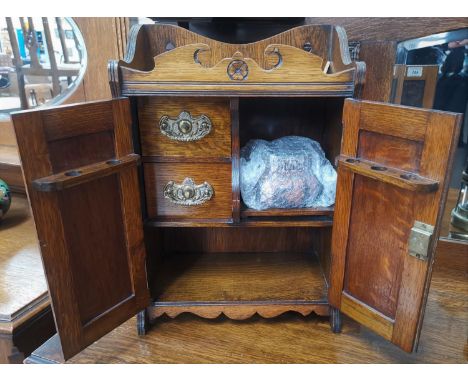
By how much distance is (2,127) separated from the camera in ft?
5.12

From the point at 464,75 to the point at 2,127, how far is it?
5.28ft

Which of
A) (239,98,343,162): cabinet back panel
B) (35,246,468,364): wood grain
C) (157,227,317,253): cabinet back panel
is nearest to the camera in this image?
(35,246,468,364): wood grain

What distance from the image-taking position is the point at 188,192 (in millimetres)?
921

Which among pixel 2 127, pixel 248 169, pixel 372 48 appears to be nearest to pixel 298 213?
pixel 248 169

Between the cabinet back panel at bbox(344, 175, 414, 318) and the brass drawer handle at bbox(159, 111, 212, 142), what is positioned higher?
the brass drawer handle at bbox(159, 111, 212, 142)

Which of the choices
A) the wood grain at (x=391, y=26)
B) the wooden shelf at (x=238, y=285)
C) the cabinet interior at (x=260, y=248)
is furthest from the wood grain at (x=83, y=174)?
the wood grain at (x=391, y=26)

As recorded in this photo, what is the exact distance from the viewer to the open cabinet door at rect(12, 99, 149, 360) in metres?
0.68

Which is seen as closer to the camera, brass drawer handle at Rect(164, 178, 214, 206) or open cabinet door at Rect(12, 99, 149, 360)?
open cabinet door at Rect(12, 99, 149, 360)

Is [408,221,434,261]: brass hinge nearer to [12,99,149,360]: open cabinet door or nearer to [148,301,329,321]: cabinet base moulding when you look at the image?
[148,301,329,321]: cabinet base moulding

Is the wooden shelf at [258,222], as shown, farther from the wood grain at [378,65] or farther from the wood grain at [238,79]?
the wood grain at [378,65]

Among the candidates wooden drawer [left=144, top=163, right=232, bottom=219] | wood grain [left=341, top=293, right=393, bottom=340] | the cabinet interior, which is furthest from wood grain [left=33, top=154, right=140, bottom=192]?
wood grain [left=341, top=293, right=393, bottom=340]

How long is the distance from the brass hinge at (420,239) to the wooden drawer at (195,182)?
403 mm

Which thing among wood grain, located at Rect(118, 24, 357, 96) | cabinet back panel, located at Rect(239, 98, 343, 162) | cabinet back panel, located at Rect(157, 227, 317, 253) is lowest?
cabinet back panel, located at Rect(157, 227, 317, 253)

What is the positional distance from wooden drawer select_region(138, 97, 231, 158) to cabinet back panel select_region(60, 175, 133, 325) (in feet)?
0.47
